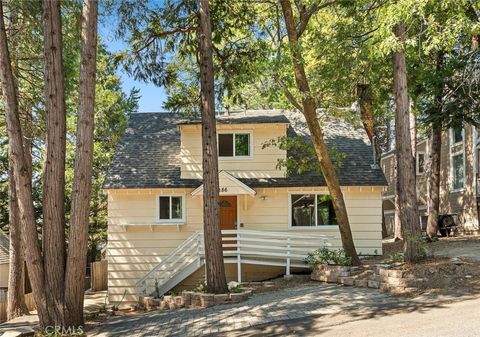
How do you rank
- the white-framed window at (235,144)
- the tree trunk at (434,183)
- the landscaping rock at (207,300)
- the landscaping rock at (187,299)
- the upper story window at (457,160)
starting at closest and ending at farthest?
the landscaping rock at (207,300) → the landscaping rock at (187,299) → the white-framed window at (235,144) → the tree trunk at (434,183) → the upper story window at (457,160)

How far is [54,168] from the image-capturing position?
9.85 meters

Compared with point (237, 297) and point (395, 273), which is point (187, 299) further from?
point (395, 273)


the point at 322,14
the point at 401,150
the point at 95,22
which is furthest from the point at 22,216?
the point at 322,14

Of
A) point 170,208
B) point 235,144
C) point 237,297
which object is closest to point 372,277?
point 237,297

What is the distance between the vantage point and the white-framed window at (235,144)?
17.8 meters

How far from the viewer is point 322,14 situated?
1964cm

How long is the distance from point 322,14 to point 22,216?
14182 mm

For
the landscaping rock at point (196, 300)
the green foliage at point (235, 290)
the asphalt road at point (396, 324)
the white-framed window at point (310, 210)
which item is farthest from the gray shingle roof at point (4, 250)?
the asphalt road at point (396, 324)

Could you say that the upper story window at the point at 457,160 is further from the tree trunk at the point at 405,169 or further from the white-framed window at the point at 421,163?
the tree trunk at the point at 405,169

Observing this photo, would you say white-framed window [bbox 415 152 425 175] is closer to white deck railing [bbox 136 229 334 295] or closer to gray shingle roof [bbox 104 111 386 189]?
gray shingle roof [bbox 104 111 386 189]

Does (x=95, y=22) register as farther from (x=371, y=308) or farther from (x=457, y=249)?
(x=457, y=249)

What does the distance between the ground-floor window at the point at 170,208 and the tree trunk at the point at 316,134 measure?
558cm

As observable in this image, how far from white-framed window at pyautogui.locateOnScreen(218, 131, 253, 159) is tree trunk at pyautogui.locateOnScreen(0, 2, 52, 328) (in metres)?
8.64

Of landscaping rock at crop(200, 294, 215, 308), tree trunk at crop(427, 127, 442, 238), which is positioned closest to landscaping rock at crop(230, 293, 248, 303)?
landscaping rock at crop(200, 294, 215, 308)
